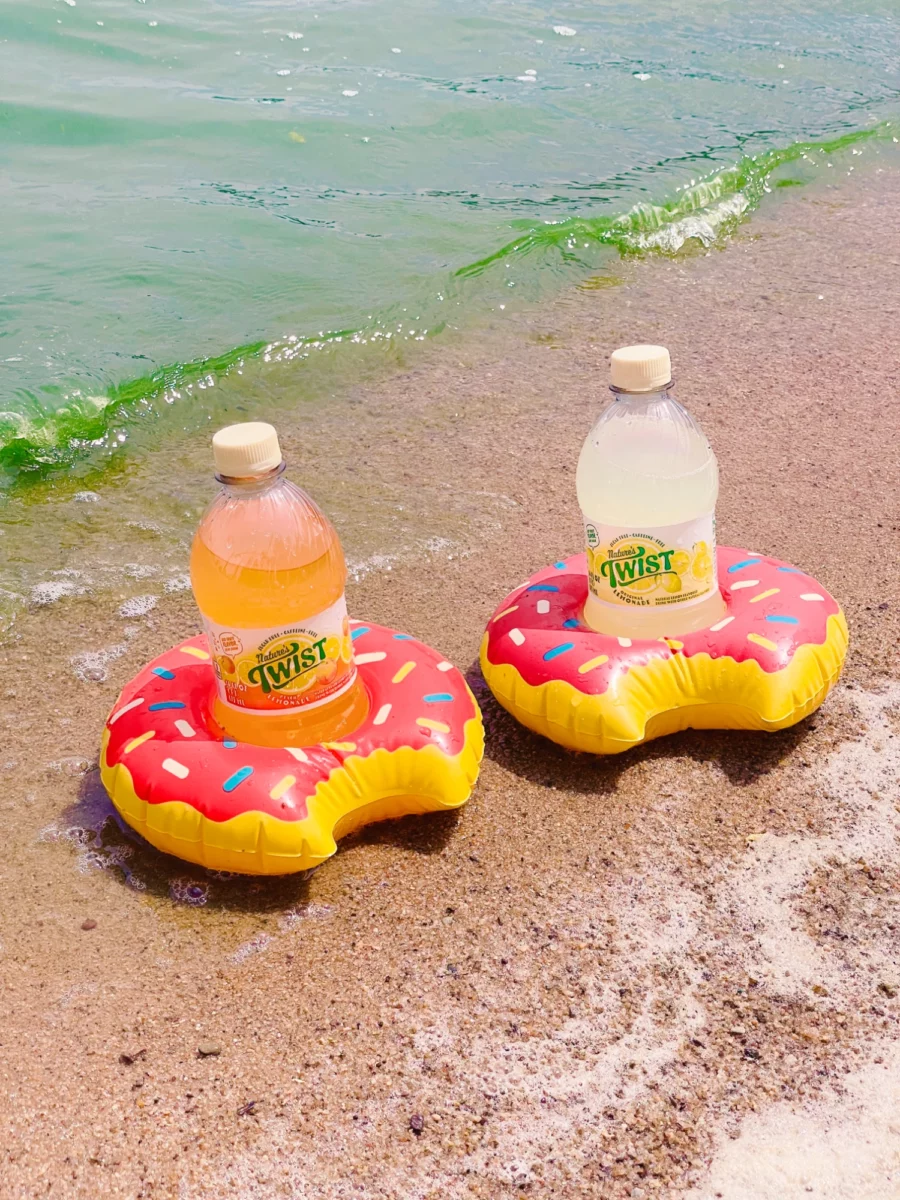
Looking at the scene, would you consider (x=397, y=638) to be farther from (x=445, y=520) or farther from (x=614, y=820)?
(x=445, y=520)

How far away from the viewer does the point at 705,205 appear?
7695 mm

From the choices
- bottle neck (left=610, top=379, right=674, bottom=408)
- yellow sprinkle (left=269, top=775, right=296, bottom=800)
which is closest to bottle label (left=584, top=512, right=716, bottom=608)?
bottle neck (left=610, top=379, right=674, bottom=408)

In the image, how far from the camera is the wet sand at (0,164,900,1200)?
7.56 ft

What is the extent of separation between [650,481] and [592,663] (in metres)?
0.54

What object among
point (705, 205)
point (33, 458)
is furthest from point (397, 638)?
point (705, 205)

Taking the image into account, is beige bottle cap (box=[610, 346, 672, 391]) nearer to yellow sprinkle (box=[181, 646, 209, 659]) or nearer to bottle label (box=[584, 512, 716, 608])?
bottle label (box=[584, 512, 716, 608])

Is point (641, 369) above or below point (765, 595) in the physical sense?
above

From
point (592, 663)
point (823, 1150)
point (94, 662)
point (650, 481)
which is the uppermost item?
point (650, 481)

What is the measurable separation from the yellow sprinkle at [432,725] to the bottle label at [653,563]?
24.4 inches

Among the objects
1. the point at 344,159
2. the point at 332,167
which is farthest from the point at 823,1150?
the point at 344,159

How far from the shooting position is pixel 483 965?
107 inches

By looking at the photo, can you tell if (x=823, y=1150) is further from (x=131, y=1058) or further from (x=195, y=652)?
(x=195, y=652)

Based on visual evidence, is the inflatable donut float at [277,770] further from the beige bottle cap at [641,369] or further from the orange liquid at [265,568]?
the beige bottle cap at [641,369]

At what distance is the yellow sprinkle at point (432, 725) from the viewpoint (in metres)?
3.03
